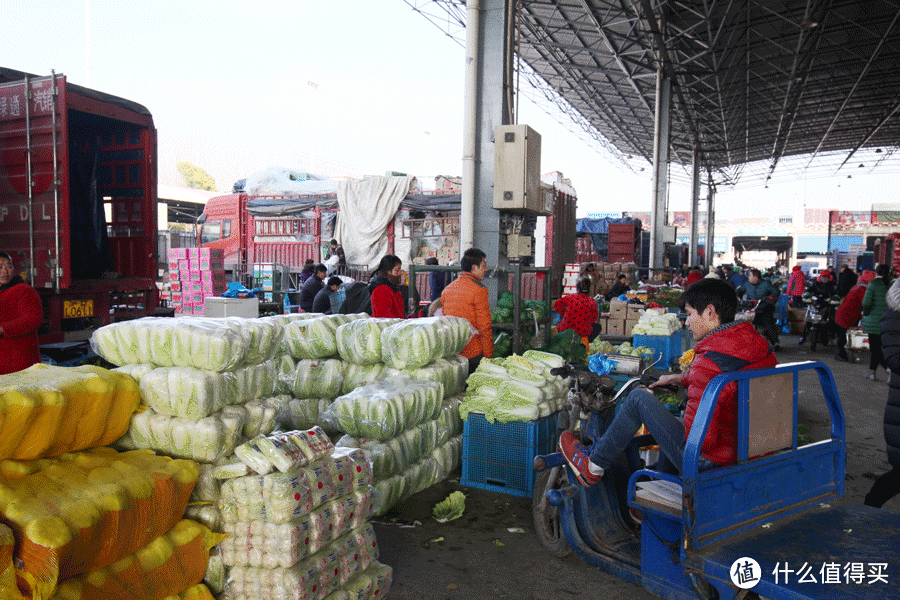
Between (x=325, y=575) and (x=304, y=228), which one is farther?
(x=304, y=228)

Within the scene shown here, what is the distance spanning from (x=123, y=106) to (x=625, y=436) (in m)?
7.82

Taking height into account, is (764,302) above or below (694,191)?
below

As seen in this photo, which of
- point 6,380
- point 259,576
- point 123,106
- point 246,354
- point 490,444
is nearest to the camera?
point 6,380

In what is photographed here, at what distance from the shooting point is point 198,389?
3.19 m

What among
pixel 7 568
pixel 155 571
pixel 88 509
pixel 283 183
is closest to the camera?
pixel 7 568

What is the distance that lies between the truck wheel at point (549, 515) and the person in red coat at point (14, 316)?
4.14 meters

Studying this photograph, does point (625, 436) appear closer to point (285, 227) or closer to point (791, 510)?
point (791, 510)

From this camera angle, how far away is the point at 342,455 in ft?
11.3

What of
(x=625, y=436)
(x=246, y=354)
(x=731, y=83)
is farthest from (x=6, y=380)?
(x=731, y=83)

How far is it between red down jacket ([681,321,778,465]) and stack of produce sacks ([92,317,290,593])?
2.43m

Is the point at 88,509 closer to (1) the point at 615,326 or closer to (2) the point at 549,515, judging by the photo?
(2) the point at 549,515

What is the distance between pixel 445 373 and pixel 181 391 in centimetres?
258

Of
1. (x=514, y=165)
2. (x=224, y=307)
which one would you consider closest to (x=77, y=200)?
(x=224, y=307)

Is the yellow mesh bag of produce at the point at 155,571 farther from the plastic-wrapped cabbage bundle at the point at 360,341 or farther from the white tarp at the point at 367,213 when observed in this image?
the white tarp at the point at 367,213
